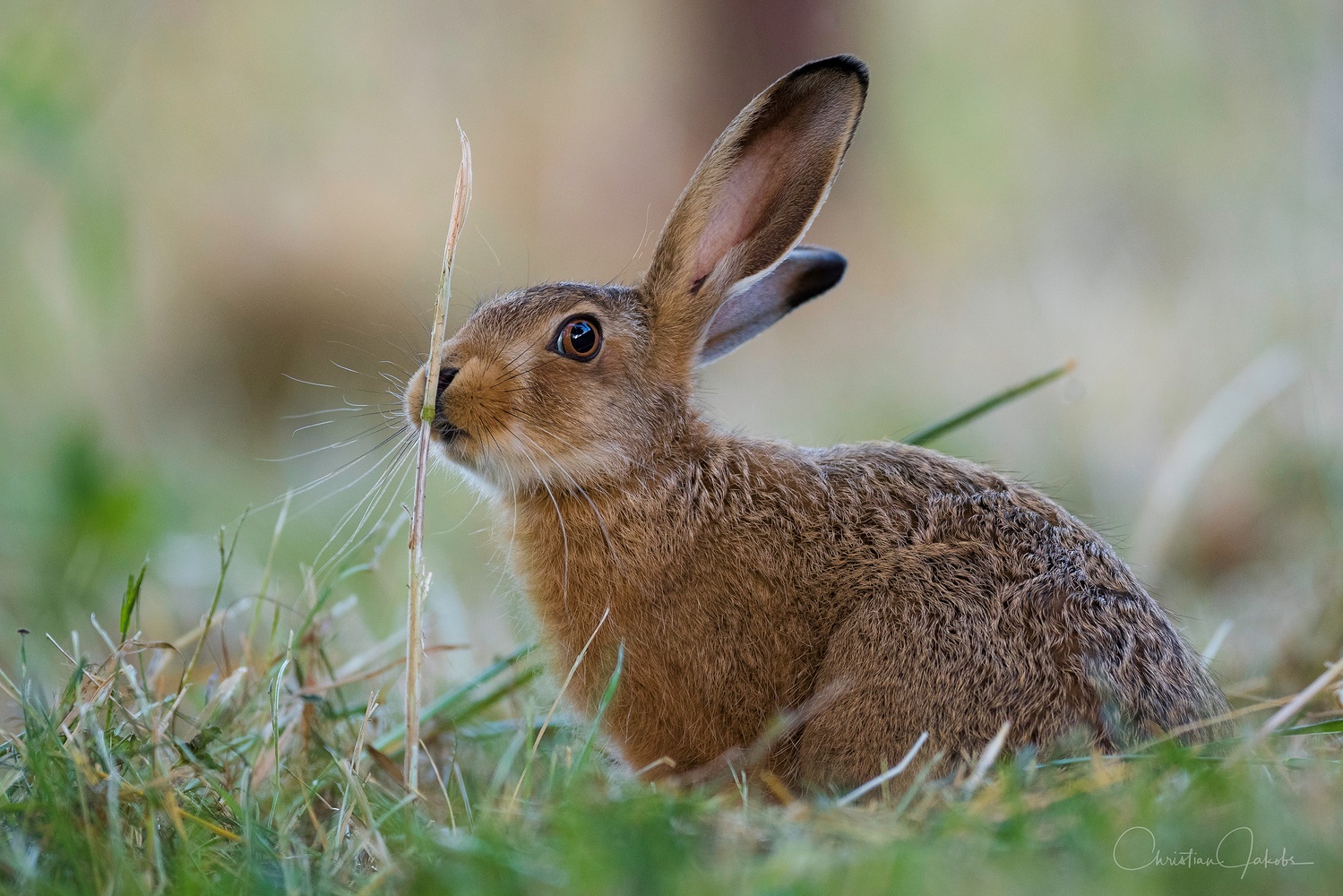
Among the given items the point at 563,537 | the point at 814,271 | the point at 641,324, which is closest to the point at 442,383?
the point at 563,537

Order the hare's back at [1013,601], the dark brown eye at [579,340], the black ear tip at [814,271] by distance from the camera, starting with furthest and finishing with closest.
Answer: the black ear tip at [814,271]
the dark brown eye at [579,340]
the hare's back at [1013,601]

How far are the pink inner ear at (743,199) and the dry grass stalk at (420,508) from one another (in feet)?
3.56

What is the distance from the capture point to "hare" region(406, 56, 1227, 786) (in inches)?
128

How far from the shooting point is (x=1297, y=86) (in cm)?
821

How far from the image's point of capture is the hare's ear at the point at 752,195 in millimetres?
4004

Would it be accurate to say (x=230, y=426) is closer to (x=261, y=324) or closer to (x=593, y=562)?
(x=261, y=324)

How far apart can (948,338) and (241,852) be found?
7.45 m

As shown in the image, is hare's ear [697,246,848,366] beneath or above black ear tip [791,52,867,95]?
beneath

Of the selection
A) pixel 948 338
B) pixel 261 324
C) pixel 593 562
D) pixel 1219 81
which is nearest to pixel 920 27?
pixel 1219 81

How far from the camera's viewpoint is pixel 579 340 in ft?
13.7

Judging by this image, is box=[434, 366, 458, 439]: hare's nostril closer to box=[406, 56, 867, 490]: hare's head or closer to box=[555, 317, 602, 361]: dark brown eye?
box=[406, 56, 867, 490]: hare's head

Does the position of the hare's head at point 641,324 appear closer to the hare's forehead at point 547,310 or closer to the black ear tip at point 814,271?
the hare's forehead at point 547,310

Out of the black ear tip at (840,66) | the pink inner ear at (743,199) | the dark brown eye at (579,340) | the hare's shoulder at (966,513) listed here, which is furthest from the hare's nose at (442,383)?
the black ear tip at (840,66)
